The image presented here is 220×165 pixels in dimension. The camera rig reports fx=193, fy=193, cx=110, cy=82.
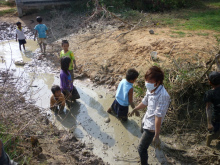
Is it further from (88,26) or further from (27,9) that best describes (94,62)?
(27,9)

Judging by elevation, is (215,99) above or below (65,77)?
above

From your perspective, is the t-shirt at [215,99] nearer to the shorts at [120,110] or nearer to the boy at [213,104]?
the boy at [213,104]

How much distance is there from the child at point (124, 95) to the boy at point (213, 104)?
124 centimetres

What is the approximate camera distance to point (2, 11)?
1213 centimetres

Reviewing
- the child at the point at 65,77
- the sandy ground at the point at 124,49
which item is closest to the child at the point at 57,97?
the child at the point at 65,77

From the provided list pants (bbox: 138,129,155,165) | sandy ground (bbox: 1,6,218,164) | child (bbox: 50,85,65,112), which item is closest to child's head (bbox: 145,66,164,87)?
pants (bbox: 138,129,155,165)

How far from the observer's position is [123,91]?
385 centimetres

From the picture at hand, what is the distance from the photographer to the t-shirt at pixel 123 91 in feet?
12.3

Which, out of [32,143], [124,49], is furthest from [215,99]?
[124,49]

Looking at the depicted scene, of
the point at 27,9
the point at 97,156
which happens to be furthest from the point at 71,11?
the point at 97,156

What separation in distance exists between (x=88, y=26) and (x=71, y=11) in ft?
9.73

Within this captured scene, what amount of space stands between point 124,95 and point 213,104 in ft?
5.12

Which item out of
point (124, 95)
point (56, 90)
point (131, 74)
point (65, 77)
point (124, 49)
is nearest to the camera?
point (131, 74)

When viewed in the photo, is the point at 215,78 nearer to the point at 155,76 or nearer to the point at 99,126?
the point at 155,76
